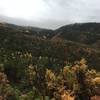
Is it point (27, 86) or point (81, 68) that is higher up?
point (81, 68)

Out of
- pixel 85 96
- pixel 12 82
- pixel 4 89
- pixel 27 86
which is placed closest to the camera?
pixel 4 89

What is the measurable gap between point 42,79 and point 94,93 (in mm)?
37345

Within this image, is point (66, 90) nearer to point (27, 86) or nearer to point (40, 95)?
point (40, 95)

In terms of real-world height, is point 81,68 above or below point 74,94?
above

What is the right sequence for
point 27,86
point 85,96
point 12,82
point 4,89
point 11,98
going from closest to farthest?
point 11,98 < point 4,89 < point 85,96 < point 27,86 < point 12,82

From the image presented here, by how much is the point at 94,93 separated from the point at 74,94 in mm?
10144

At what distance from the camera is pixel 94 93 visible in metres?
155

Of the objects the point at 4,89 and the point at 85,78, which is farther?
the point at 85,78

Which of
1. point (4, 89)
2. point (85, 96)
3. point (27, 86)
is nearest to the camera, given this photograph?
point (4, 89)

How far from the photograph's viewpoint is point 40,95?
498 feet

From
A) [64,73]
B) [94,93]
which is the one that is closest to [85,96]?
[94,93]

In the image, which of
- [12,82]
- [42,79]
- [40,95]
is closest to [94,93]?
[40,95]

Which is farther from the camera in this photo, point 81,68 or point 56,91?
A: point 81,68

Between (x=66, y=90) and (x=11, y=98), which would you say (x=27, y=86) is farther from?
(x=11, y=98)
